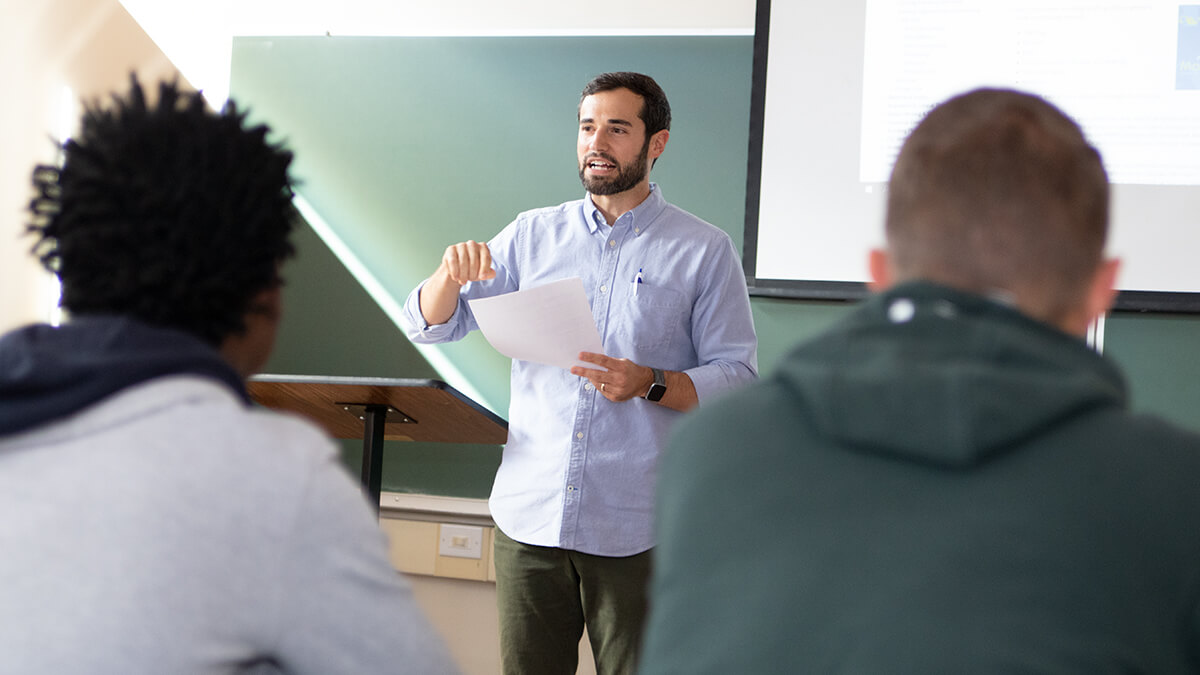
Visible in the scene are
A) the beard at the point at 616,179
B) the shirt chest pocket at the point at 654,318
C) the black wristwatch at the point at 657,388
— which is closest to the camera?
the black wristwatch at the point at 657,388

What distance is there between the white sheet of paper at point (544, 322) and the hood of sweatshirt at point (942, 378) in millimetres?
1242

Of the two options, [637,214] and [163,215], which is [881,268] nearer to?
[163,215]

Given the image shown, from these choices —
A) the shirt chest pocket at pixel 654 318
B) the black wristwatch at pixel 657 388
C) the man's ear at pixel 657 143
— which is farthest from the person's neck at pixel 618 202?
the black wristwatch at pixel 657 388

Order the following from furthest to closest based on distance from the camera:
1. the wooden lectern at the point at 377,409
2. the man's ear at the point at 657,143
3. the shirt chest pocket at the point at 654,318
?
the man's ear at the point at 657,143 → the shirt chest pocket at the point at 654,318 → the wooden lectern at the point at 377,409

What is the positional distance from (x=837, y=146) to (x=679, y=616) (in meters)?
2.50

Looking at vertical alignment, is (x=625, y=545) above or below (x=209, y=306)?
below

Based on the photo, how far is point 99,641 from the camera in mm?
730

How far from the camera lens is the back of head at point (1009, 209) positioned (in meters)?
0.80

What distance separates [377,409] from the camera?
2.27m

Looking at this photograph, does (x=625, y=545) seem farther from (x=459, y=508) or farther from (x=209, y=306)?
(x=209, y=306)

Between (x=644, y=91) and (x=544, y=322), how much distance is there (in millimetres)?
800

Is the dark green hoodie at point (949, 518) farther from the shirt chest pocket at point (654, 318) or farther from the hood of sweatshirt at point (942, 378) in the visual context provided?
the shirt chest pocket at point (654, 318)

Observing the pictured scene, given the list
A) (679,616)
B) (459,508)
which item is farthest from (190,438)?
(459,508)

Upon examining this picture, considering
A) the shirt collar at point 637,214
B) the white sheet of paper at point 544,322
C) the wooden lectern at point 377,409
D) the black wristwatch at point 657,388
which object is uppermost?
the shirt collar at point 637,214
